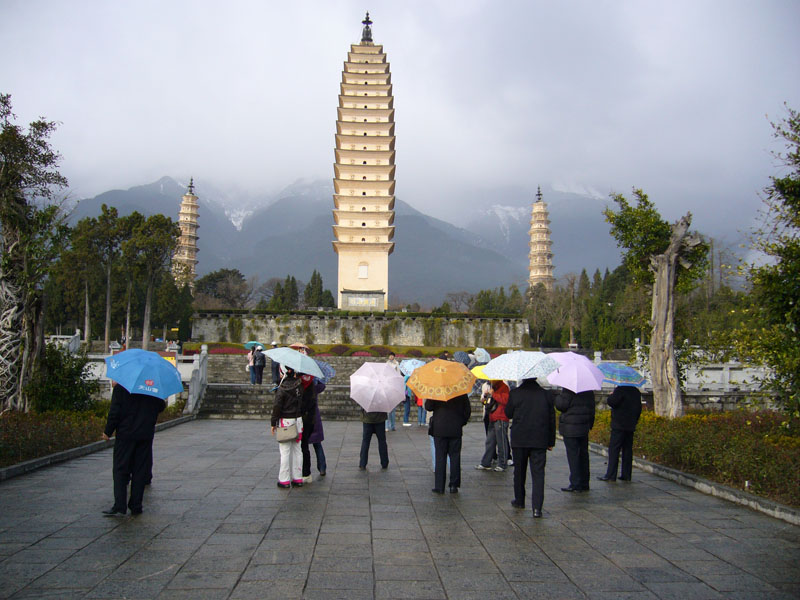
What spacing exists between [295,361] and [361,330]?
35825 mm

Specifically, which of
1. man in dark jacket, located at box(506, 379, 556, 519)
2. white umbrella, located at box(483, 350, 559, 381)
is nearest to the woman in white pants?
white umbrella, located at box(483, 350, 559, 381)

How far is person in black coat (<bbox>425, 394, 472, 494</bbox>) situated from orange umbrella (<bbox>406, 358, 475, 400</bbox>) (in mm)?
184

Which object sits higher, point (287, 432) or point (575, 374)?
point (575, 374)

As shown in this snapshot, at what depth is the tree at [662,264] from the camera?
1114 cm

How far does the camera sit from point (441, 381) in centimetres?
652

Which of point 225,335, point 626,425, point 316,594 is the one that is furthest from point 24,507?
point 225,335

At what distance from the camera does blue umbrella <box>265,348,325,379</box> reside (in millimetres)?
6518

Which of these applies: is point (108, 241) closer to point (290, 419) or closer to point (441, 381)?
point (290, 419)

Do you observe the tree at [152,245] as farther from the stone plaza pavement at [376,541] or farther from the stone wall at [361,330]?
the stone plaza pavement at [376,541]

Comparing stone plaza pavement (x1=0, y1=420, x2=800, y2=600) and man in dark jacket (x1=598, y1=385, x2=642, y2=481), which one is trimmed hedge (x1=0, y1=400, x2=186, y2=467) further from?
man in dark jacket (x1=598, y1=385, x2=642, y2=481)

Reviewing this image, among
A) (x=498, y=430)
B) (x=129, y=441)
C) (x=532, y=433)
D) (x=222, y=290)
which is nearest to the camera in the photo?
(x=129, y=441)

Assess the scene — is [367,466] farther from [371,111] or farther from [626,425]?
[371,111]

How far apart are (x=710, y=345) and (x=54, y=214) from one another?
13032 mm

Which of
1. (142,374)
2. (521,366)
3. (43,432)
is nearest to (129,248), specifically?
(43,432)
